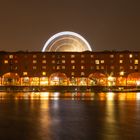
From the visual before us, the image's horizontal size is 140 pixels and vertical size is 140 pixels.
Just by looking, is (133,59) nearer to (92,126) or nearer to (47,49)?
(47,49)

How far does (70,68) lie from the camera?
14088 cm

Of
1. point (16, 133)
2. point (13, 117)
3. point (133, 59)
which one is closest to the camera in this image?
point (16, 133)

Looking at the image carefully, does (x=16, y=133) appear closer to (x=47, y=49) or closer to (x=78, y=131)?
(x=78, y=131)

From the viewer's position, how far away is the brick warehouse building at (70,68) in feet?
451

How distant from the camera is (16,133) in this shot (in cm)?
2425

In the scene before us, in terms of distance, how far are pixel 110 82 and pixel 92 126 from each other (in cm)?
11141

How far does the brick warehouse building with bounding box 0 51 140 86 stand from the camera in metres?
138

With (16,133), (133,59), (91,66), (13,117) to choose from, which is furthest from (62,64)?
(16,133)

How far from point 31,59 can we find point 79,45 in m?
17.1

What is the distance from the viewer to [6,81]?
448 feet

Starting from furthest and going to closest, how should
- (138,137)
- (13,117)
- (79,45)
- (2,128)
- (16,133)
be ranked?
(79,45)
(13,117)
(2,128)
(16,133)
(138,137)

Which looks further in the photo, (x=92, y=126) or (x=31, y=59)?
(x=31, y=59)

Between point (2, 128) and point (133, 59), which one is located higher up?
point (133, 59)

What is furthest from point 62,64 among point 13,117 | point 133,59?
point 13,117
